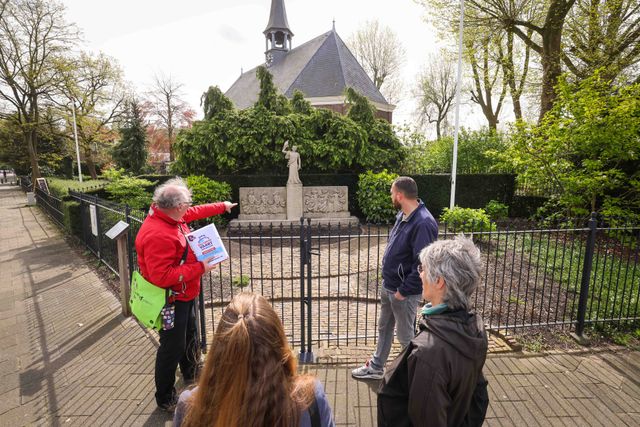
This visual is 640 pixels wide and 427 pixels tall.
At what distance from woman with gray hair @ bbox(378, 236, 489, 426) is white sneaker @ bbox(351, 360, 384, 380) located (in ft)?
5.91

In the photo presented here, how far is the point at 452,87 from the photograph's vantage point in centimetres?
3484

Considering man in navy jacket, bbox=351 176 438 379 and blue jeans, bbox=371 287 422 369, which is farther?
blue jeans, bbox=371 287 422 369

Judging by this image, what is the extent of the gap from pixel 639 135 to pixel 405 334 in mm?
9082

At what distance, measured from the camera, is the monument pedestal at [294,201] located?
12938 mm

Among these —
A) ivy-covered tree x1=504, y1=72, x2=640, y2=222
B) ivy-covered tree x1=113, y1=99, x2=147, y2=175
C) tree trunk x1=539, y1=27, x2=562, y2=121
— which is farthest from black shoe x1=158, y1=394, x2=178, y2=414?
ivy-covered tree x1=113, y1=99, x2=147, y2=175

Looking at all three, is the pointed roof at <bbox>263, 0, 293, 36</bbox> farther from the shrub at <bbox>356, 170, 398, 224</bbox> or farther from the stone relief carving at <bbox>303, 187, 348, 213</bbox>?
the stone relief carving at <bbox>303, 187, 348, 213</bbox>

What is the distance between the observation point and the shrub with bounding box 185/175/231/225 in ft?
41.8

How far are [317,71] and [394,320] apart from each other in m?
26.0

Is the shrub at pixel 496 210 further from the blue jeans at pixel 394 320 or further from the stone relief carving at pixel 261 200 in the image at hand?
the blue jeans at pixel 394 320

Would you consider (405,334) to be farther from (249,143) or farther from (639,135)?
(249,143)

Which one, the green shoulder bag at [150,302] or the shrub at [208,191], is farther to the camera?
the shrub at [208,191]

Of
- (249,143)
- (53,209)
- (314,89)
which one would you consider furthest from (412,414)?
(314,89)

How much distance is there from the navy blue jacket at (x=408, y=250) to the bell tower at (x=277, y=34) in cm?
3359

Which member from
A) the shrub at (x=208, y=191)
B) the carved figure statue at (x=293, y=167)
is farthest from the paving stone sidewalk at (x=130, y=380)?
the carved figure statue at (x=293, y=167)
